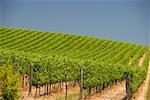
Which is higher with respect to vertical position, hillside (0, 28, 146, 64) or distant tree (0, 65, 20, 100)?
hillside (0, 28, 146, 64)

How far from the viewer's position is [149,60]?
5962cm

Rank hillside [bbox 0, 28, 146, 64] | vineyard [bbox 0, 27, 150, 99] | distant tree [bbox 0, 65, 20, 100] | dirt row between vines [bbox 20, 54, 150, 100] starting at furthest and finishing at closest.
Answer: hillside [bbox 0, 28, 146, 64], vineyard [bbox 0, 27, 150, 99], dirt row between vines [bbox 20, 54, 150, 100], distant tree [bbox 0, 65, 20, 100]

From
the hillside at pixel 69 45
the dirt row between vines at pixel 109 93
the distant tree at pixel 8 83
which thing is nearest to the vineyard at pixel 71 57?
the hillside at pixel 69 45

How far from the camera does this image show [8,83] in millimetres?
30625

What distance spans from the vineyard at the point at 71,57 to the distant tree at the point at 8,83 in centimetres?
513

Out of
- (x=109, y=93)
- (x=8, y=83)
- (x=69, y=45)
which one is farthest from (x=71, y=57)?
(x=8, y=83)

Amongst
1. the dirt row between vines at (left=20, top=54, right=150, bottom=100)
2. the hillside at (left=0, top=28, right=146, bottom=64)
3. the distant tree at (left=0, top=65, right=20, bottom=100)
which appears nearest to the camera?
the distant tree at (left=0, top=65, right=20, bottom=100)

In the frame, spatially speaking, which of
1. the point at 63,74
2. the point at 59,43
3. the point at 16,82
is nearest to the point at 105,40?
the point at 59,43

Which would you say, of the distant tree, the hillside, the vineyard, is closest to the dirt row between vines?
the vineyard

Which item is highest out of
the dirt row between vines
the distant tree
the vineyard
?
the vineyard

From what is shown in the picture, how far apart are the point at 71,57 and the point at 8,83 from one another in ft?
68.6

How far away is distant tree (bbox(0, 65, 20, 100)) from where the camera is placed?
3053cm

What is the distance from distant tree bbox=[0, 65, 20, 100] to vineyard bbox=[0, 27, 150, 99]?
5130mm

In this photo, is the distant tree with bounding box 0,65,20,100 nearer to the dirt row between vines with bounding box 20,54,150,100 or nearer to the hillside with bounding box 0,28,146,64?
the dirt row between vines with bounding box 20,54,150,100
